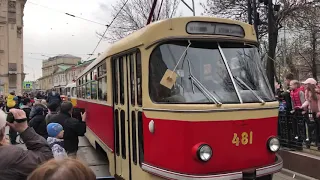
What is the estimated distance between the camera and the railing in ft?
24.1

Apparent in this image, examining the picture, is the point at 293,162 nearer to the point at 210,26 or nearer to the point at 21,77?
the point at 210,26

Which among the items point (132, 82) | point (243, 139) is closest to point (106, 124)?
point (132, 82)

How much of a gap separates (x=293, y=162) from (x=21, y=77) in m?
55.0

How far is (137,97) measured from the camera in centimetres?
546

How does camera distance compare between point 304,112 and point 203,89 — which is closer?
point 203,89

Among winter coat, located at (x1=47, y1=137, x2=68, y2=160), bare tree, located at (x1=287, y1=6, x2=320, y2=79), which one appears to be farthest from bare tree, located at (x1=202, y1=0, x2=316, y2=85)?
winter coat, located at (x1=47, y1=137, x2=68, y2=160)

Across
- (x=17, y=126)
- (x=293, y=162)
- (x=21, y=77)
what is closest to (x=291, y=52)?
(x=293, y=162)

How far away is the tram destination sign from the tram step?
10.6 ft

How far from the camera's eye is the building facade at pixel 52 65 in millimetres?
99000

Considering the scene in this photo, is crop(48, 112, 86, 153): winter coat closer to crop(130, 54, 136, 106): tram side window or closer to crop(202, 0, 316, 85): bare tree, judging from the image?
crop(130, 54, 136, 106): tram side window

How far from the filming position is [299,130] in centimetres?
780

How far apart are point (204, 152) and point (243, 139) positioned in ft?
1.96

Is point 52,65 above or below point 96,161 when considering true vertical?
above

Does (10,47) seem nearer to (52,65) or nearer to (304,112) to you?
(52,65)
